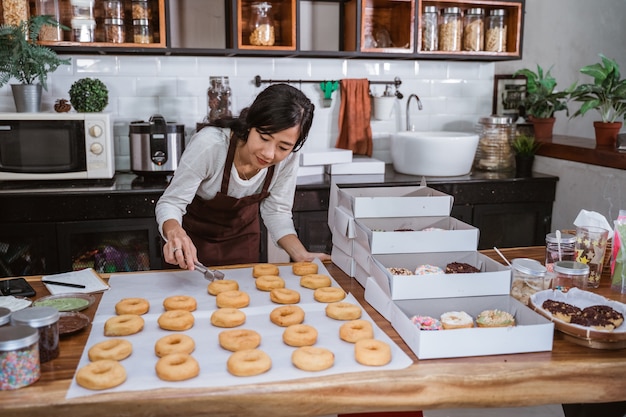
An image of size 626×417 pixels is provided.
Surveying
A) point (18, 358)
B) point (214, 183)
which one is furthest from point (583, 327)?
point (214, 183)

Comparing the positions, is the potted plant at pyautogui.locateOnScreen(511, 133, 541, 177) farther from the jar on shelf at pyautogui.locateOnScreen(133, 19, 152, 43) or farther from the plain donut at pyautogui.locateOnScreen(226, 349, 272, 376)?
the plain donut at pyautogui.locateOnScreen(226, 349, 272, 376)

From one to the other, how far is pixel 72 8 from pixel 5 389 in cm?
287

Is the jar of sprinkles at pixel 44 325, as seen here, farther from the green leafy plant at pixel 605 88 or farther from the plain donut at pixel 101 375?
the green leafy plant at pixel 605 88

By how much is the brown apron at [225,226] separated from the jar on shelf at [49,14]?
1.53 m

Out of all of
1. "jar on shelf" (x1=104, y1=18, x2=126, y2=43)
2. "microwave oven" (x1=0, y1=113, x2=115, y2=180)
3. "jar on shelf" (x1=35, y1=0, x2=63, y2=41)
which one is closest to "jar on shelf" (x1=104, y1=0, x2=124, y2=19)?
"jar on shelf" (x1=104, y1=18, x2=126, y2=43)

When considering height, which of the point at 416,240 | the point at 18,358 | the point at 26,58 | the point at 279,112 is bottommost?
the point at 18,358

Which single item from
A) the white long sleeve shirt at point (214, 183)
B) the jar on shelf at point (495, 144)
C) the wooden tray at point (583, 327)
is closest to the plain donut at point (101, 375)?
the white long sleeve shirt at point (214, 183)

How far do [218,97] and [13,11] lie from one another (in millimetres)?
1240

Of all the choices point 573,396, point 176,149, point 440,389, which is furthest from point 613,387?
point 176,149

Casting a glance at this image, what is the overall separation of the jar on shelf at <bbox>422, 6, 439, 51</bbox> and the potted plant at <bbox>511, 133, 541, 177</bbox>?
2.93 feet

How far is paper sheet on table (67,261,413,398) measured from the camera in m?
1.45

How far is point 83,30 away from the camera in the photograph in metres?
3.62

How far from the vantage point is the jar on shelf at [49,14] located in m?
3.53

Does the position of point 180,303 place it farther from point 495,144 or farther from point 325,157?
point 495,144
